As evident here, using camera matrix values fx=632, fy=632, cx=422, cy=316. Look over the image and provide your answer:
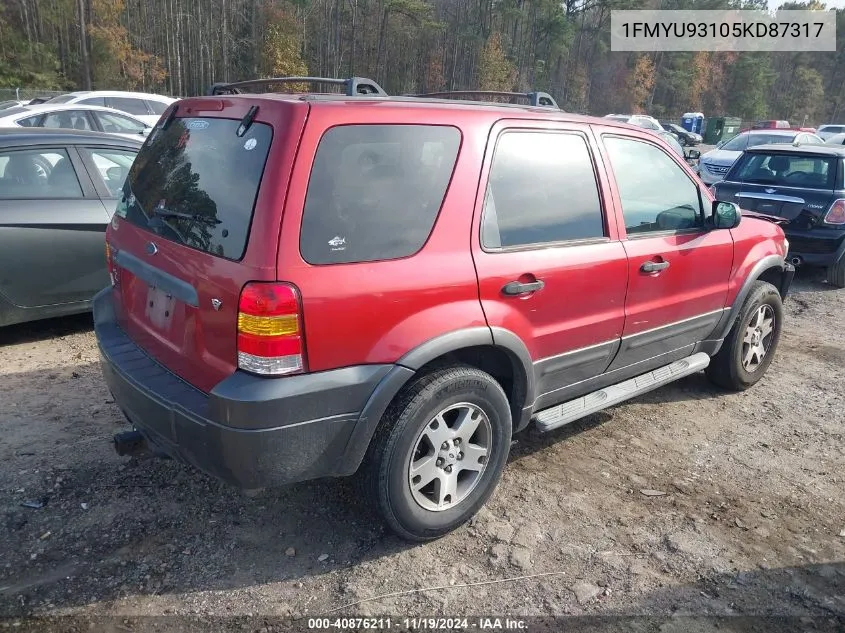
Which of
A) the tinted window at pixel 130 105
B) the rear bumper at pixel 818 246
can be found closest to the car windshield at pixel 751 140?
the rear bumper at pixel 818 246

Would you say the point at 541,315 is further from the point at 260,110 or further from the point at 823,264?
the point at 823,264

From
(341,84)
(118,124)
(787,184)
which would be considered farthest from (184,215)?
(118,124)

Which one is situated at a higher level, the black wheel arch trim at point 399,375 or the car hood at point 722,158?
the car hood at point 722,158

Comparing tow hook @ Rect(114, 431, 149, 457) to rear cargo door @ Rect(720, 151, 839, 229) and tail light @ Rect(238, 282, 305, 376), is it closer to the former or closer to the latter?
tail light @ Rect(238, 282, 305, 376)

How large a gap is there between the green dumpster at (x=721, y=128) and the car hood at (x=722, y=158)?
4099 centimetres

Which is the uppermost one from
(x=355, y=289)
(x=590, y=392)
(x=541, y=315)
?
(x=355, y=289)

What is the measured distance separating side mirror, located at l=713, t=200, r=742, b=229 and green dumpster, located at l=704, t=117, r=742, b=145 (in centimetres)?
5304

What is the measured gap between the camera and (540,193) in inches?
121

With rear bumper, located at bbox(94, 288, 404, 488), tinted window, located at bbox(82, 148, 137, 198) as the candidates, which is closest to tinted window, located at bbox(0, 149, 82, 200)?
Result: tinted window, located at bbox(82, 148, 137, 198)

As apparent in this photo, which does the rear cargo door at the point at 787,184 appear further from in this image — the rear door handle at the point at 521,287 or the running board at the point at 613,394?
the rear door handle at the point at 521,287

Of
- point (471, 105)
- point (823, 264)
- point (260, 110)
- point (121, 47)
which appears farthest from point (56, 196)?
point (121, 47)

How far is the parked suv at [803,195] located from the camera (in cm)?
773

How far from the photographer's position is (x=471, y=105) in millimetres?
3006

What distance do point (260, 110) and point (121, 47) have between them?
128 ft
